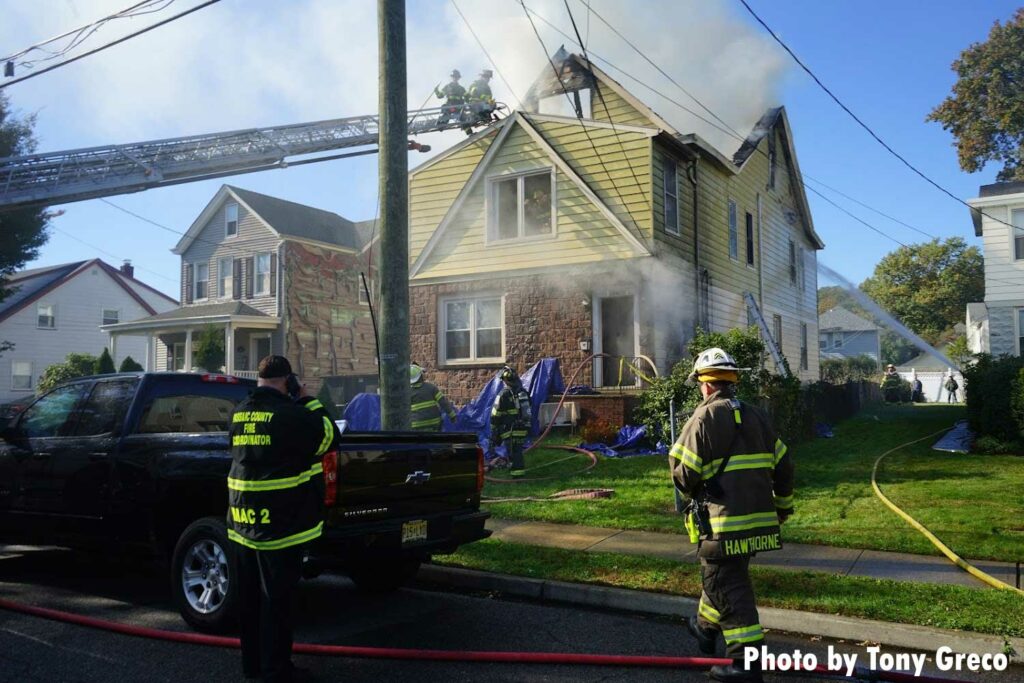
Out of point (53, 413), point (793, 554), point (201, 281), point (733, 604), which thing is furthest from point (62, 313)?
point (733, 604)

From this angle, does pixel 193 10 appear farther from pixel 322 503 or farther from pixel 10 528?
pixel 322 503

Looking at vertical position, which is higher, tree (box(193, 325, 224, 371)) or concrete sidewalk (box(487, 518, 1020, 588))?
tree (box(193, 325, 224, 371))

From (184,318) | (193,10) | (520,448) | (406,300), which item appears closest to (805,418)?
(520,448)

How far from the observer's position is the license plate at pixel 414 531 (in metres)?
5.59

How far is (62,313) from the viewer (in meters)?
38.0

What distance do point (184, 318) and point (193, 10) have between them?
19.3 m

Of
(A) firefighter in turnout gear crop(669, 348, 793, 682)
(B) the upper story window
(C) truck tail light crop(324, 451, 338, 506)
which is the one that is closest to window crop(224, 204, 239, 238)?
(B) the upper story window

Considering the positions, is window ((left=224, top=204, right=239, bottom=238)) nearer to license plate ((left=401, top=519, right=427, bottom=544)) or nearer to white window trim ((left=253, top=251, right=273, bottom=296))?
white window trim ((left=253, top=251, right=273, bottom=296))

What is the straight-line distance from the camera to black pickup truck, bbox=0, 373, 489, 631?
5.27 m

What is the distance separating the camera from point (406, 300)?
25.6 feet

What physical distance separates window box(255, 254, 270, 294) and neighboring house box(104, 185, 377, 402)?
0.12ft

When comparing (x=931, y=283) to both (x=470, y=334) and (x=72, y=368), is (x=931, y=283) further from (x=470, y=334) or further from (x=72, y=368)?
(x=72, y=368)

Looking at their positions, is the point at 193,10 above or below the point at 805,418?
above

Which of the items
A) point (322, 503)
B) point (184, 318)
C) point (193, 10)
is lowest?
point (322, 503)
